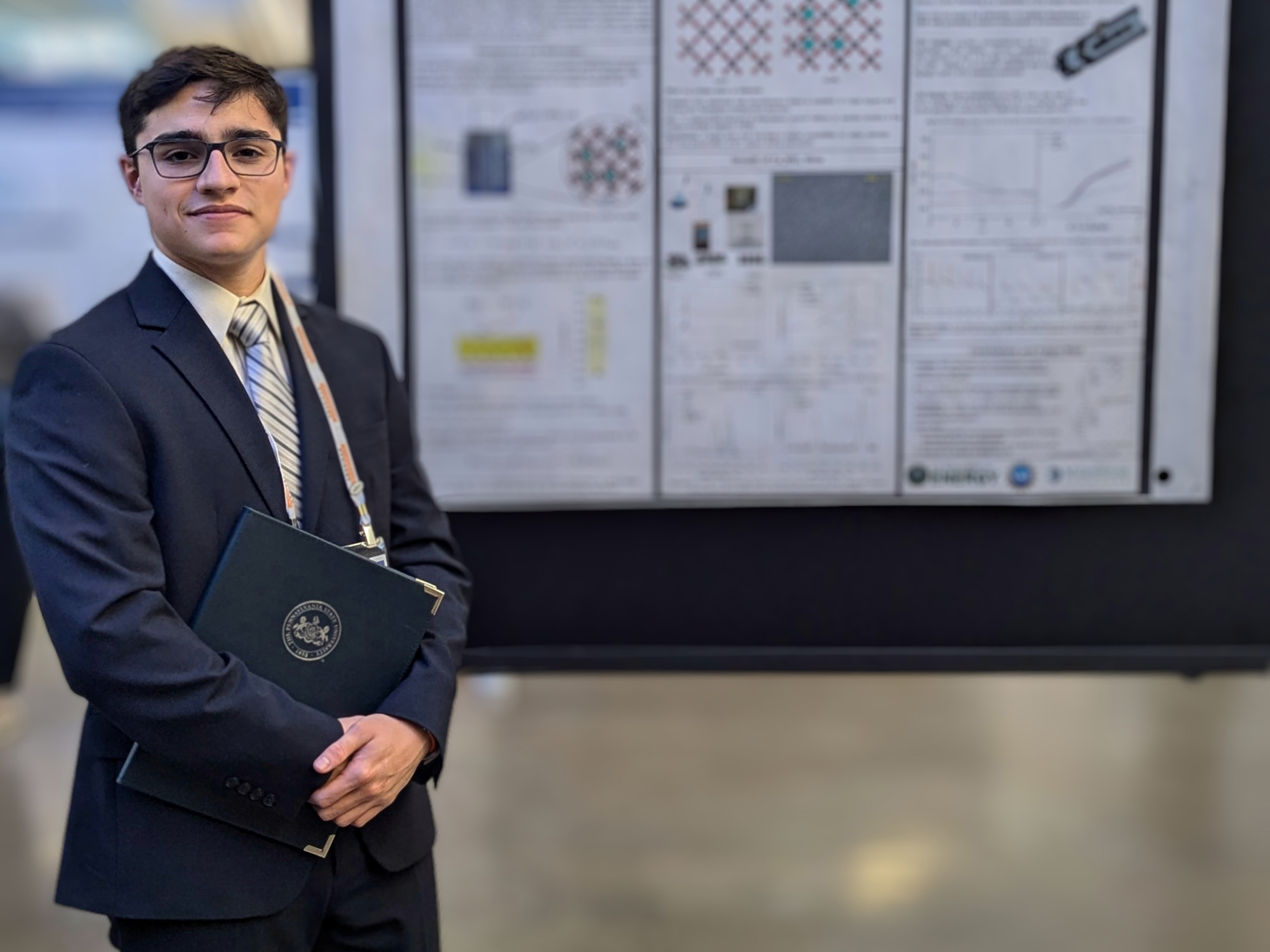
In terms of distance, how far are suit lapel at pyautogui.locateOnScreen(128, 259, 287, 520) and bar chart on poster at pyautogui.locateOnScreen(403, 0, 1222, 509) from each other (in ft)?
2.20

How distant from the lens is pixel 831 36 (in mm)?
1848

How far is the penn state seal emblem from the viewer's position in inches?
48.3

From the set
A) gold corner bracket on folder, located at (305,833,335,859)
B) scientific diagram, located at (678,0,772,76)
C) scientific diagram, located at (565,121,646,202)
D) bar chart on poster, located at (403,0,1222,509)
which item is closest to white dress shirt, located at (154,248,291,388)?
gold corner bracket on folder, located at (305,833,335,859)

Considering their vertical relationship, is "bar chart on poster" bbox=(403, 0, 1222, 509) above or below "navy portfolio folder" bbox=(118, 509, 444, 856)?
above

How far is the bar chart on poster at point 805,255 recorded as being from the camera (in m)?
1.85

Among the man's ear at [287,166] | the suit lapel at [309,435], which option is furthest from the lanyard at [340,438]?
the man's ear at [287,166]

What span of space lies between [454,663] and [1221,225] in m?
1.50

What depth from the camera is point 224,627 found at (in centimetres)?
119

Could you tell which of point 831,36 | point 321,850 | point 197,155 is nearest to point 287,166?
point 197,155

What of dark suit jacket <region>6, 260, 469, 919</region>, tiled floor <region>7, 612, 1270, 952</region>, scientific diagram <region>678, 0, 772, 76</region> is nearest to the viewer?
dark suit jacket <region>6, 260, 469, 919</region>

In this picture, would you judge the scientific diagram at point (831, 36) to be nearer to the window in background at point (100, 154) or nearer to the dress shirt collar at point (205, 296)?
the window in background at point (100, 154)

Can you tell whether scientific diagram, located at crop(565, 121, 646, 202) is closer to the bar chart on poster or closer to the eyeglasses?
the bar chart on poster

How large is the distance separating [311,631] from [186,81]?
2.06 ft

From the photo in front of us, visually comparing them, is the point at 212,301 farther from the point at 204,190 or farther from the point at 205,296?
the point at 204,190
